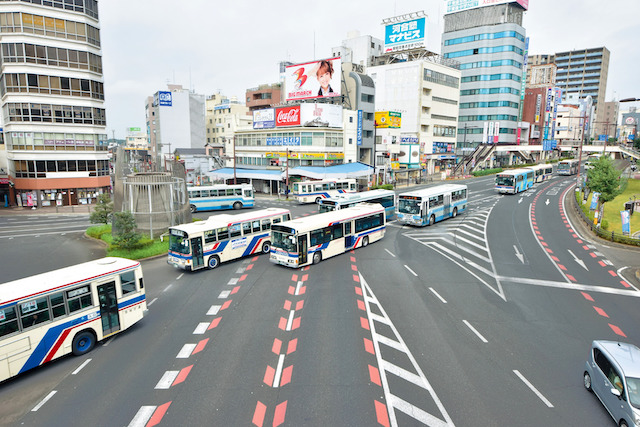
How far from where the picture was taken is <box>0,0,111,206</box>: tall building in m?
46.5

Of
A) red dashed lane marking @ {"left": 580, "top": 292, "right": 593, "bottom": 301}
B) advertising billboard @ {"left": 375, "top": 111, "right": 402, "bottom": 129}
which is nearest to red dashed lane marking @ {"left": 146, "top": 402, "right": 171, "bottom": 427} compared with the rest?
red dashed lane marking @ {"left": 580, "top": 292, "right": 593, "bottom": 301}

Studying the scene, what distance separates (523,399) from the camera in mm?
11062

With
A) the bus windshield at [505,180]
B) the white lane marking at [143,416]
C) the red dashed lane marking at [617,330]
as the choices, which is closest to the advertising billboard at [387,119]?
the bus windshield at [505,180]

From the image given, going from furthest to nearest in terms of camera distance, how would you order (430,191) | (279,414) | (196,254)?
1. (430,191)
2. (196,254)
3. (279,414)

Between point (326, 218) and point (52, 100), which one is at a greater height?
point (52, 100)

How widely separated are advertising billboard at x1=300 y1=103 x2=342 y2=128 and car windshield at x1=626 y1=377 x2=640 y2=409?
188 feet

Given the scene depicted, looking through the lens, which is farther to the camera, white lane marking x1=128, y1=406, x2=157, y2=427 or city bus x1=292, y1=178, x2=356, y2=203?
city bus x1=292, y1=178, x2=356, y2=203

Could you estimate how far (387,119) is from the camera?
74062mm

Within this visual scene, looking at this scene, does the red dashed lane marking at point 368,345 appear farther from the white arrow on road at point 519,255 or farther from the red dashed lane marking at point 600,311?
the white arrow on road at point 519,255

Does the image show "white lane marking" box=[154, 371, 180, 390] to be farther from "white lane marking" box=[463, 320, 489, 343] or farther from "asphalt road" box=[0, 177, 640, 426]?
"white lane marking" box=[463, 320, 489, 343]

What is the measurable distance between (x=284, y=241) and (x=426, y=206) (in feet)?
56.7

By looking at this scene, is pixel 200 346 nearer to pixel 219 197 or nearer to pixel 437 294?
pixel 437 294

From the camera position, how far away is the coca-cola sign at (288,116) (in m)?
64.0

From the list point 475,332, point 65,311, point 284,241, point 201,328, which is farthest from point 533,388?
point 65,311
